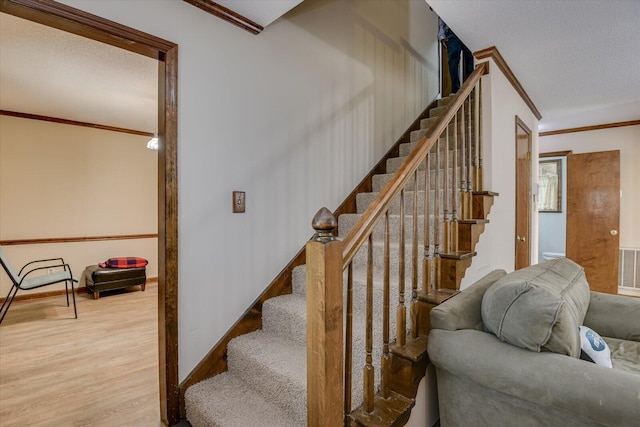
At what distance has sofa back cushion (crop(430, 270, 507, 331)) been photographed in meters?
1.55

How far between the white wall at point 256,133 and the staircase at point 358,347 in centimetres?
23

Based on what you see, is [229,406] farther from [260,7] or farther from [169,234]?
[260,7]

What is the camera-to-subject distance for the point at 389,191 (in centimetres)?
142

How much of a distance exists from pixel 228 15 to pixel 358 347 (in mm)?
2031

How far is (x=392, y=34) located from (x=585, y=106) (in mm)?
2359

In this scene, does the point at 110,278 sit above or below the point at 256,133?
below

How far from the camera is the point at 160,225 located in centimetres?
176

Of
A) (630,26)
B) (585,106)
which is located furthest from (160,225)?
(585,106)

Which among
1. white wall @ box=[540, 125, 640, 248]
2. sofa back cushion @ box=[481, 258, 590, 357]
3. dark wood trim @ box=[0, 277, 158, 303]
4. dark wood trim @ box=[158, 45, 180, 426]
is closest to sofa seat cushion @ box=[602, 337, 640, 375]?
sofa back cushion @ box=[481, 258, 590, 357]

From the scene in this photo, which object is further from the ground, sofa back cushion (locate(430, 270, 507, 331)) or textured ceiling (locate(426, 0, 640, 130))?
textured ceiling (locate(426, 0, 640, 130))

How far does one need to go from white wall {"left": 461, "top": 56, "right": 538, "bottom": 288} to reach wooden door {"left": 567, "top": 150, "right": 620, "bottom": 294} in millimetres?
2369

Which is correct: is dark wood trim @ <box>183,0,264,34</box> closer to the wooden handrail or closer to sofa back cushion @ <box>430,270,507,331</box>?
the wooden handrail

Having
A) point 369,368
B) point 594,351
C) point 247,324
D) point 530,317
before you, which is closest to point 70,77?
point 247,324

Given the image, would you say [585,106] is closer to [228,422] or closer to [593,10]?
[593,10]
